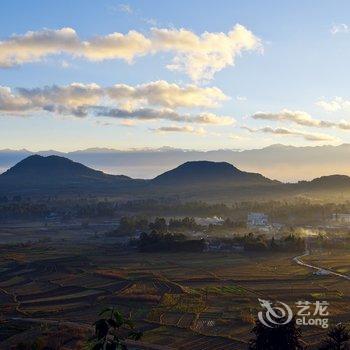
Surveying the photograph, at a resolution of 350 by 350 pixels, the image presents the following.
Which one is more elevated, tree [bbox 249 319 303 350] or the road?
tree [bbox 249 319 303 350]

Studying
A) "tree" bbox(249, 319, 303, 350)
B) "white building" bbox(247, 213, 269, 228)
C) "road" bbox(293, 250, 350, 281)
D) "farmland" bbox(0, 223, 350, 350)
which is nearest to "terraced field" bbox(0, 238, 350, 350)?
"farmland" bbox(0, 223, 350, 350)

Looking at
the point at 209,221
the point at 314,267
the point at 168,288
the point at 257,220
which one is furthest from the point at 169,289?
the point at 257,220

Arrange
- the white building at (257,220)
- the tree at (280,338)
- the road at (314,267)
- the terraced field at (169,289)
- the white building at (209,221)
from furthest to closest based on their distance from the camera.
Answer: the white building at (257,220) < the white building at (209,221) < the road at (314,267) < the terraced field at (169,289) < the tree at (280,338)

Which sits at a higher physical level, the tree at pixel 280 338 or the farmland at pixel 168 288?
the tree at pixel 280 338

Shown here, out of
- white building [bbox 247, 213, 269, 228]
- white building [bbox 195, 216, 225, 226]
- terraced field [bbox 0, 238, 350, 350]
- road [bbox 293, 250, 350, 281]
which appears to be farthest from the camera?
white building [bbox 247, 213, 269, 228]

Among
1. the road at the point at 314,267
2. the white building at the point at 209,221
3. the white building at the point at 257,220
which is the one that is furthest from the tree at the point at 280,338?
the white building at the point at 209,221

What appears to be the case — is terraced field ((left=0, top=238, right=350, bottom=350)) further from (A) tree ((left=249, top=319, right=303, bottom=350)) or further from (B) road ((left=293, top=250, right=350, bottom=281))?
(A) tree ((left=249, top=319, right=303, bottom=350))

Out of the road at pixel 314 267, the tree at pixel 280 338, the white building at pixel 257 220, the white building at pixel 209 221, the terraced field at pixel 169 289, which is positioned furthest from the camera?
the white building at pixel 257 220

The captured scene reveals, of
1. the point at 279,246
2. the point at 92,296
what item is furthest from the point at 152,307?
the point at 279,246

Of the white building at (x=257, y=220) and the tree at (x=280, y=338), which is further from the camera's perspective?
the white building at (x=257, y=220)

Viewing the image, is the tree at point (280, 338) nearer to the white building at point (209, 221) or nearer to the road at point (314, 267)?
the road at point (314, 267)

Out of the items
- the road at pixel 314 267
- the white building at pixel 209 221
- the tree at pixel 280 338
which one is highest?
the white building at pixel 209 221
